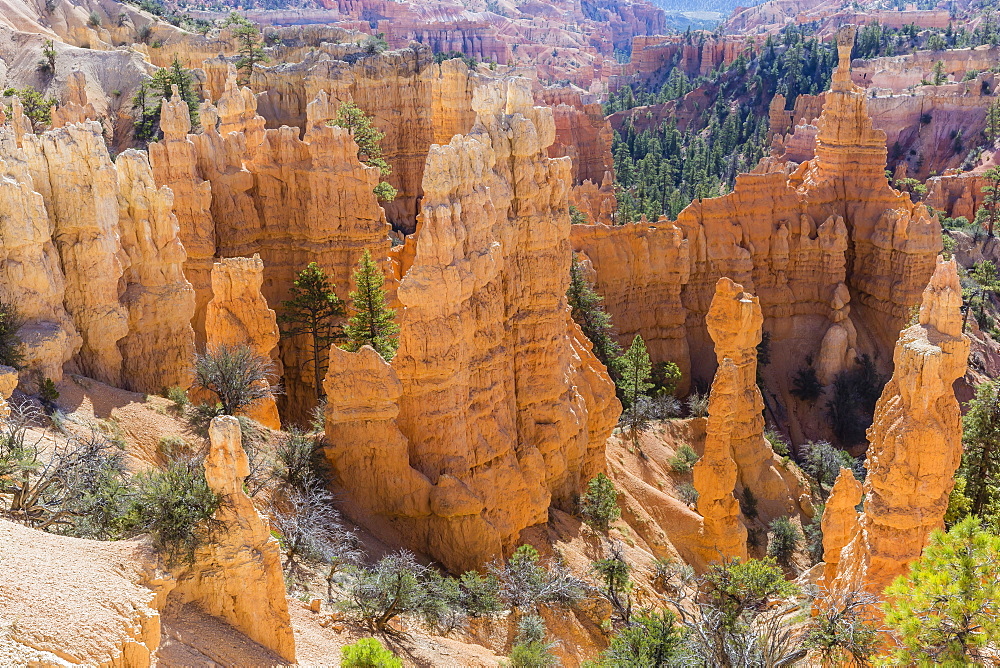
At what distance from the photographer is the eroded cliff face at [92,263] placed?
18.1 metres

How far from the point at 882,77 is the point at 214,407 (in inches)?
3908

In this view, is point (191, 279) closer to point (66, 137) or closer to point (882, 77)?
point (66, 137)

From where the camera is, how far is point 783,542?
2889 cm

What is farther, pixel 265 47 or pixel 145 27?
pixel 145 27

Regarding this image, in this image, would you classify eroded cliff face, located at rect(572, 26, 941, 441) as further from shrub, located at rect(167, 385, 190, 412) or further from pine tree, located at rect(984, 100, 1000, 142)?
pine tree, located at rect(984, 100, 1000, 142)

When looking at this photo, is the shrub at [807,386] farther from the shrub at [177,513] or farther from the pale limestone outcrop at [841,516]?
the shrub at [177,513]

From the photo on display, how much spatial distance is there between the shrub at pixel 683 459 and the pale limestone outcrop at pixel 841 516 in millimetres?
9992

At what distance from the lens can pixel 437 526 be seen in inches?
776

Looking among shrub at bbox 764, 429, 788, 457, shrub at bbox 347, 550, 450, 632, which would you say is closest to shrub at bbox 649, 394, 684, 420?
shrub at bbox 764, 429, 788, 457

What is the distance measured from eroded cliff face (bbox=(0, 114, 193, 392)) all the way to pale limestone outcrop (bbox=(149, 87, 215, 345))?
203 inches

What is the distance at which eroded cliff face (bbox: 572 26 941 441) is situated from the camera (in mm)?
41969

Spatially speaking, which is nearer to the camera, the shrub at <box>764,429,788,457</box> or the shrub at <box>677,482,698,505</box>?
the shrub at <box>677,482,698,505</box>

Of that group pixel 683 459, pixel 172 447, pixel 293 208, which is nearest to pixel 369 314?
pixel 293 208

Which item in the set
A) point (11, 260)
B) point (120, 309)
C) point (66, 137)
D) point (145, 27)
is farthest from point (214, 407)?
point (145, 27)
